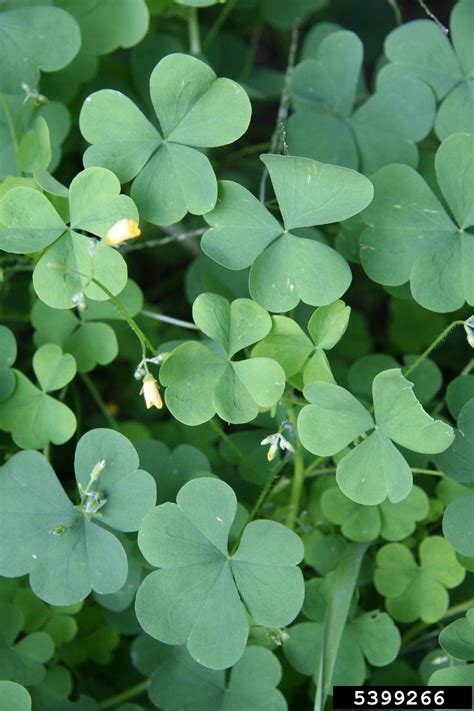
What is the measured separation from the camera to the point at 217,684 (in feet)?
5.77

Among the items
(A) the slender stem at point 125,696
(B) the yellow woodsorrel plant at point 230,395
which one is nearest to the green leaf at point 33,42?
(B) the yellow woodsorrel plant at point 230,395

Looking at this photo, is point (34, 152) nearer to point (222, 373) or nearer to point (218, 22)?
point (222, 373)

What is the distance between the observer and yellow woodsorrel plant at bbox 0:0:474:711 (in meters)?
1.53

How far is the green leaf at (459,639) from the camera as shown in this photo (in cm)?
159

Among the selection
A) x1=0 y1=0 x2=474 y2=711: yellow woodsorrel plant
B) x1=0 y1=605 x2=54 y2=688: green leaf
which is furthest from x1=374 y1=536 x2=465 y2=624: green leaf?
x1=0 y1=605 x2=54 y2=688: green leaf

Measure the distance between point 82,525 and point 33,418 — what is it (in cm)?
32

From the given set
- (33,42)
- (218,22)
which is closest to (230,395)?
(33,42)

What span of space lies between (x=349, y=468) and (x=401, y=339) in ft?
3.56

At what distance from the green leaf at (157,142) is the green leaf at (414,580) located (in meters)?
1.01

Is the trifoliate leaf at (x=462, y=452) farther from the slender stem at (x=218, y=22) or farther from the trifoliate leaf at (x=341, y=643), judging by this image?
the slender stem at (x=218, y=22)

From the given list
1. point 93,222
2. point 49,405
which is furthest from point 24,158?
point 49,405

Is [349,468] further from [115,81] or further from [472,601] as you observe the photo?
[115,81]

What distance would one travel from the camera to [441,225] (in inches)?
65.6

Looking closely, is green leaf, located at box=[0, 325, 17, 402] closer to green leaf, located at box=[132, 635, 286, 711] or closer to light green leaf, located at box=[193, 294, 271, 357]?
light green leaf, located at box=[193, 294, 271, 357]
